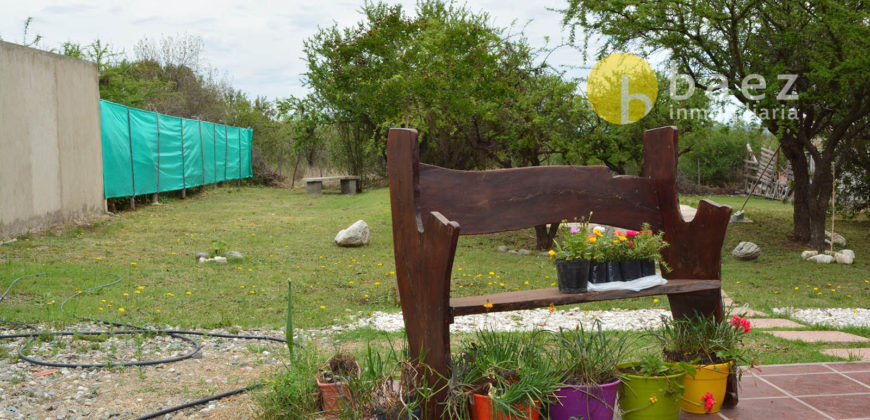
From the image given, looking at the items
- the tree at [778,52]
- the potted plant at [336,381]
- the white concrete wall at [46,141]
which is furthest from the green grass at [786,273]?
the white concrete wall at [46,141]

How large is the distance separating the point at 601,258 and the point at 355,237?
797 cm

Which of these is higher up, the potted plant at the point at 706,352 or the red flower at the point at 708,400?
the potted plant at the point at 706,352

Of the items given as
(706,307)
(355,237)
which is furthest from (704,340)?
(355,237)

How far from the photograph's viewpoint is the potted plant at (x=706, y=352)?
9.69 ft

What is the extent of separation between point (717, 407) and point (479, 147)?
1142 centimetres

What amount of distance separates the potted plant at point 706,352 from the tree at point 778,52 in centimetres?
799

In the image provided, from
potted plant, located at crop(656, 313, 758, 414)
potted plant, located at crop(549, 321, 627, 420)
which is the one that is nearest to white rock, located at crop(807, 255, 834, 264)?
potted plant, located at crop(656, 313, 758, 414)

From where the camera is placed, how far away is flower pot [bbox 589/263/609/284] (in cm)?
293

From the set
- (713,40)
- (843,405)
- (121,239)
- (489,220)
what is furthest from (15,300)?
(713,40)

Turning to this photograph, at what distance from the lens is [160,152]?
1577 centimetres

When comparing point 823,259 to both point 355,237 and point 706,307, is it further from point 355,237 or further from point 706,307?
→ point 706,307

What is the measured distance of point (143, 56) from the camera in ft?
84.0

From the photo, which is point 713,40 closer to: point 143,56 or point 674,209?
point 674,209

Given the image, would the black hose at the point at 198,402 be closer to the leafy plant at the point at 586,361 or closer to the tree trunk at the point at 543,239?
the leafy plant at the point at 586,361
